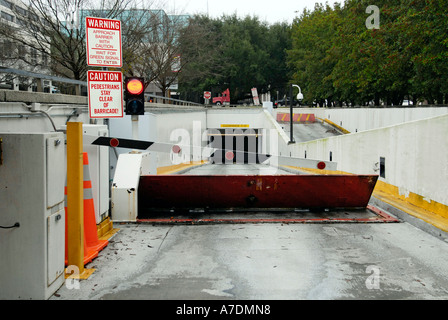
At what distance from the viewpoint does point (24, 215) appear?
455 cm

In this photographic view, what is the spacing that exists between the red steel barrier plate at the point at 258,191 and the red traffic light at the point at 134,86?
1.78m

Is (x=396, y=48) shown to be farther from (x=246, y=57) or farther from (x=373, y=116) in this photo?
(x=246, y=57)

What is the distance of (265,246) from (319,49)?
52310 millimetres

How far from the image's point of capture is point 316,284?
5.02 meters

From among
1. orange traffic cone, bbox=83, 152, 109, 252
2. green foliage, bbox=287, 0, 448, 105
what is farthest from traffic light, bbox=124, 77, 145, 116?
green foliage, bbox=287, 0, 448, 105

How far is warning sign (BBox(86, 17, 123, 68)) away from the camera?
7887mm

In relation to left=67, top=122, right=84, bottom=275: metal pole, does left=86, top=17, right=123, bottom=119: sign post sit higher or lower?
higher

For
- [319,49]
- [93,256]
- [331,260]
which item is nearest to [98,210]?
[93,256]

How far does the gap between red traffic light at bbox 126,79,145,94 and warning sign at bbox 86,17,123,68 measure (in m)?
0.50

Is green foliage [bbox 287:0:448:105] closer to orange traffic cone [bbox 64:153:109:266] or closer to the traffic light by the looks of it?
the traffic light

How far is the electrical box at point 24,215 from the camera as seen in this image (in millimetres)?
4531

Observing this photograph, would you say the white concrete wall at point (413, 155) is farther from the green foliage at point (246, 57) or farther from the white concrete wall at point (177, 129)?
the green foliage at point (246, 57)

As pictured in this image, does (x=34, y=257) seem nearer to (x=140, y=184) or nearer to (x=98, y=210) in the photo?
(x=98, y=210)

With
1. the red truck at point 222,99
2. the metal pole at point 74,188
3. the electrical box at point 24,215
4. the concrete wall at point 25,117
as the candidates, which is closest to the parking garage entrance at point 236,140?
the red truck at point 222,99
